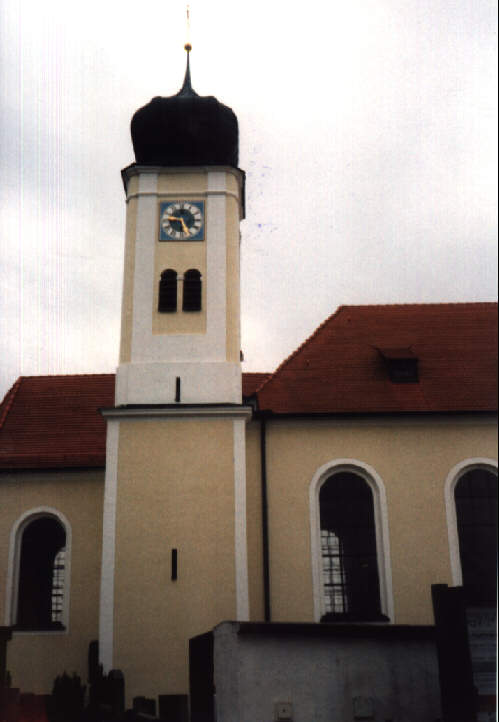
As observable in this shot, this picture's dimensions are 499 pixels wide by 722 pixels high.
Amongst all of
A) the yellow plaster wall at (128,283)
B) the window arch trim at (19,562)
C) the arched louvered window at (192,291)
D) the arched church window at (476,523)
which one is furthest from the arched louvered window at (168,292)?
the arched church window at (476,523)

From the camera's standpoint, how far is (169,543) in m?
14.8

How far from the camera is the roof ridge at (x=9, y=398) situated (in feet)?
63.4

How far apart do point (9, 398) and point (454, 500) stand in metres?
10.5

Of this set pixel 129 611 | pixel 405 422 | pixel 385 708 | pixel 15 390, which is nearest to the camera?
pixel 385 708

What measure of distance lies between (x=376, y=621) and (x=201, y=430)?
15.2 feet

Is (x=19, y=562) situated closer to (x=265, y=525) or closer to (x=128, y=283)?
(x=265, y=525)

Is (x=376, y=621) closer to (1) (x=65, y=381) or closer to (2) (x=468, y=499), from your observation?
(2) (x=468, y=499)

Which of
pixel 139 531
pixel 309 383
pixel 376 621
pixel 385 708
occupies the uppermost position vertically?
pixel 309 383

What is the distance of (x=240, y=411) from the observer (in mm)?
15594

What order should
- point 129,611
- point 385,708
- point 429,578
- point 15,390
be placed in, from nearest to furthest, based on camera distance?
point 385,708, point 129,611, point 429,578, point 15,390

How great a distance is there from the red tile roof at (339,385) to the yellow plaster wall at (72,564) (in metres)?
0.40

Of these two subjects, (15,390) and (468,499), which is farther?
(15,390)

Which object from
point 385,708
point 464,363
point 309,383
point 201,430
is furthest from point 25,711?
point 464,363

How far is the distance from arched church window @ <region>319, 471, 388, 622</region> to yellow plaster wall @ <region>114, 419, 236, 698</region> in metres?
2.06
